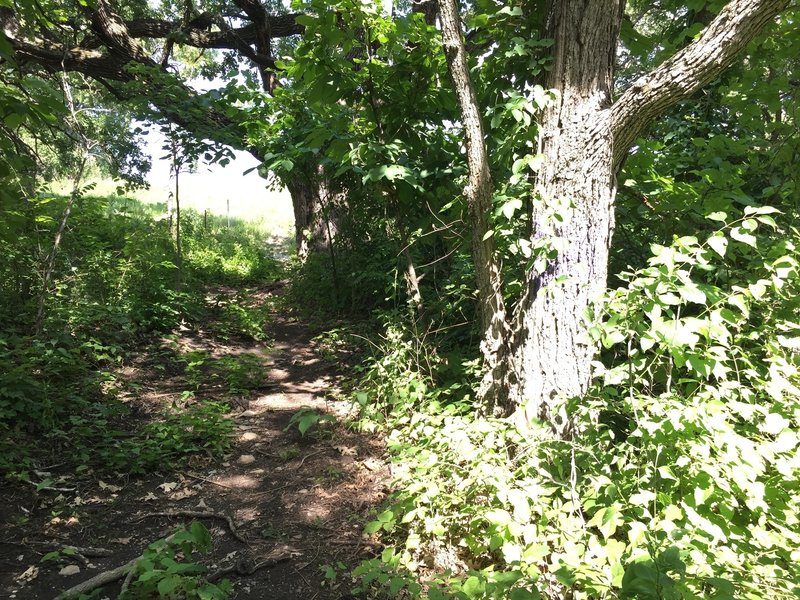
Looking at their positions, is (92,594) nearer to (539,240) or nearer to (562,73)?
(539,240)

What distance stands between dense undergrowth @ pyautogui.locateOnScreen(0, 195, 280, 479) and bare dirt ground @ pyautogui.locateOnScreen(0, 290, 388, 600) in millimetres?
256

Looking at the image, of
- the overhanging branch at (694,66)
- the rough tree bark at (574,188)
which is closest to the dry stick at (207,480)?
the rough tree bark at (574,188)

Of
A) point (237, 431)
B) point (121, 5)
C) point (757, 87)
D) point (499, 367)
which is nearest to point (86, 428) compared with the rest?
point (237, 431)

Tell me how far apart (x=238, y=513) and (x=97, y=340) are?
316 cm

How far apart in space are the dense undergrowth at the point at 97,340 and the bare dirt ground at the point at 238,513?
0.26m

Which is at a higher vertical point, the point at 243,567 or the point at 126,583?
the point at 126,583

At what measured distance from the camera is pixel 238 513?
10.8 feet

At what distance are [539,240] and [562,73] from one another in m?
1.17

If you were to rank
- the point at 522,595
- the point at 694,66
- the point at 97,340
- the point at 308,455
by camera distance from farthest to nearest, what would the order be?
the point at 97,340 < the point at 308,455 < the point at 694,66 < the point at 522,595

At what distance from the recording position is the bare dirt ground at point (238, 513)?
8.56 ft

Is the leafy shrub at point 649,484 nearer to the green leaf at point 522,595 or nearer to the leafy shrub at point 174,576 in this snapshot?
the green leaf at point 522,595

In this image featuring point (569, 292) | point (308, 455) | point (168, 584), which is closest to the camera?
point (168, 584)

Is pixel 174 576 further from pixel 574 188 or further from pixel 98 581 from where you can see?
pixel 574 188

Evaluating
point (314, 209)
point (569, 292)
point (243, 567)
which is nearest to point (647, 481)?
point (569, 292)
